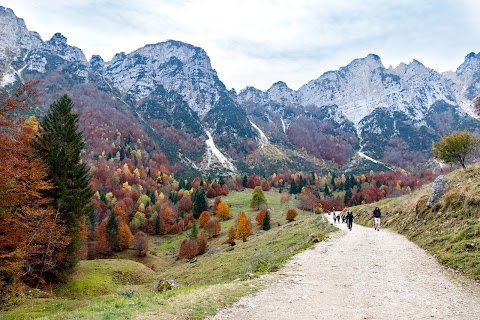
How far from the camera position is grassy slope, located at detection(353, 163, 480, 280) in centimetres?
1580

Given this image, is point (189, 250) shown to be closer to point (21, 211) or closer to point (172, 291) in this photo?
point (21, 211)

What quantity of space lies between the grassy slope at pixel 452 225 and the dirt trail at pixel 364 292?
100cm

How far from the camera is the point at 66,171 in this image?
36.5 m

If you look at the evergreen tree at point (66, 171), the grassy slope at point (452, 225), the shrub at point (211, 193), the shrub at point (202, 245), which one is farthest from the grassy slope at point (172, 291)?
the shrub at point (211, 193)

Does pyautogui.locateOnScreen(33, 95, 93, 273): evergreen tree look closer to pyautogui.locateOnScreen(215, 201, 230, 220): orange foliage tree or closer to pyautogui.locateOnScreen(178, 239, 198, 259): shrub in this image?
pyautogui.locateOnScreen(178, 239, 198, 259): shrub

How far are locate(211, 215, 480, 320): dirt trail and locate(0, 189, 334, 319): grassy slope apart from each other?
1.39m

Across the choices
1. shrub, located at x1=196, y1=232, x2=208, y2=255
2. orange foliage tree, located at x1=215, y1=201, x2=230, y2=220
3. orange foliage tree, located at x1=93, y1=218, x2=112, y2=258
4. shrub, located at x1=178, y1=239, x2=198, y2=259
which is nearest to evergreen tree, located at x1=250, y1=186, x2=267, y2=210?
orange foliage tree, located at x1=215, y1=201, x2=230, y2=220

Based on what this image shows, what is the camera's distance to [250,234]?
93.6 m

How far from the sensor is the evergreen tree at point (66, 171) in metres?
35.3

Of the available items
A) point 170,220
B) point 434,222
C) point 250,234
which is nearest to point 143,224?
point 170,220

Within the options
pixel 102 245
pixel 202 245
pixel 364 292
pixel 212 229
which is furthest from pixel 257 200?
pixel 364 292

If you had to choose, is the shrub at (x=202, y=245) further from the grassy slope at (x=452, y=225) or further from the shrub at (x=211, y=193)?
the shrub at (x=211, y=193)

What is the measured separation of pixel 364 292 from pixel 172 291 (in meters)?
8.71

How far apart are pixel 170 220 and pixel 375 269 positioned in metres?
118
